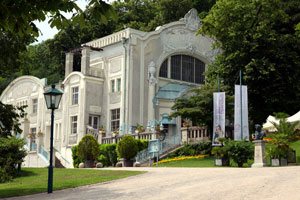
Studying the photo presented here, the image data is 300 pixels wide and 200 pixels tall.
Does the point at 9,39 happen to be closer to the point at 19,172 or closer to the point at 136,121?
the point at 19,172

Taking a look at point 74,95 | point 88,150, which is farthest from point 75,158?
point 74,95

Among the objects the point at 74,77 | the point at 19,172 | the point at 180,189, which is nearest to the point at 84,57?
the point at 74,77

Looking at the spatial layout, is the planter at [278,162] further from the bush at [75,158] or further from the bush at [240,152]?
the bush at [75,158]

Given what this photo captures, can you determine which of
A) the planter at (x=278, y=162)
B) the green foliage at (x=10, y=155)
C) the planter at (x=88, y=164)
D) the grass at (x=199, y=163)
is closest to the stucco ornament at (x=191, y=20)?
the grass at (x=199, y=163)

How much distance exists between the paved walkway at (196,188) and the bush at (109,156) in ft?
48.3

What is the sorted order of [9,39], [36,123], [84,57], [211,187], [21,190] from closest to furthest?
[211,187] → [21,190] → [9,39] → [84,57] → [36,123]

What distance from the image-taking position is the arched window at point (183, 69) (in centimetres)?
3769

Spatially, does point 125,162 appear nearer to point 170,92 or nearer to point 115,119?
point 115,119

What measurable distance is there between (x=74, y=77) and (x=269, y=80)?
15.8m

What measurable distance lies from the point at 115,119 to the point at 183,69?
7.68m

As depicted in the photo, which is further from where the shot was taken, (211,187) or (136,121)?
(136,121)

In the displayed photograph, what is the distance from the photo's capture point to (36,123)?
137 ft

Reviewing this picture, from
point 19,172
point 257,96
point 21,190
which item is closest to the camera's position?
point 21,190

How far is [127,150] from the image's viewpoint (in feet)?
89.6
